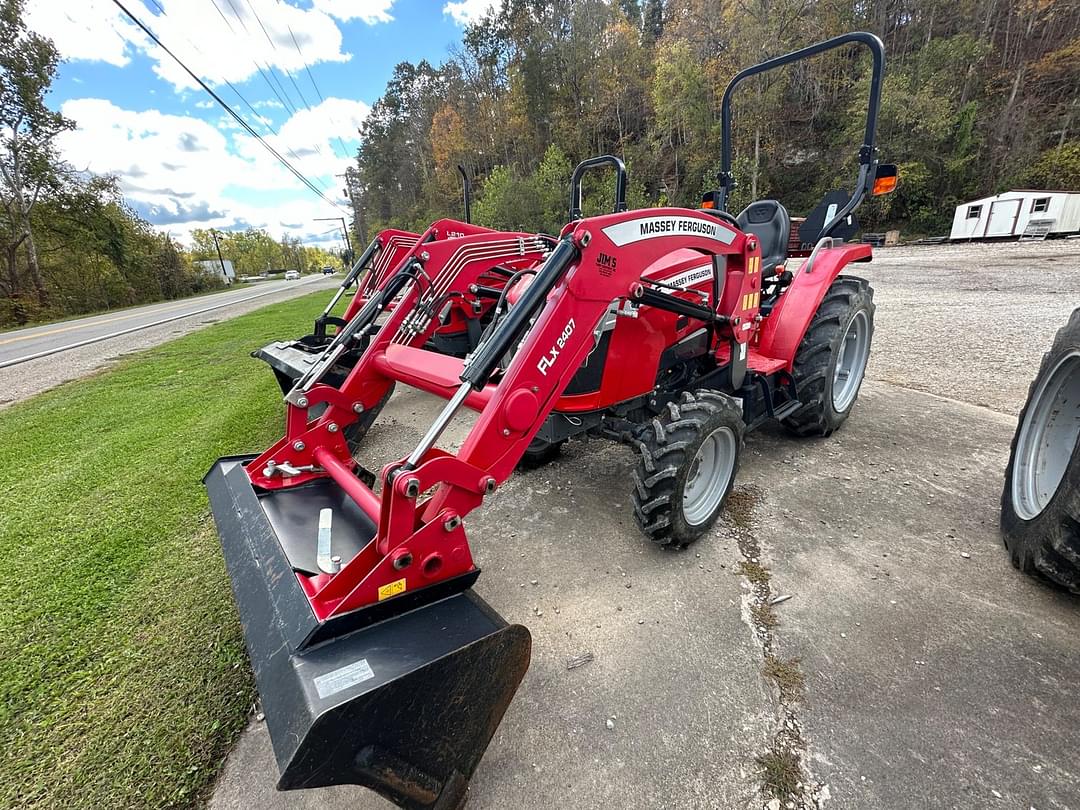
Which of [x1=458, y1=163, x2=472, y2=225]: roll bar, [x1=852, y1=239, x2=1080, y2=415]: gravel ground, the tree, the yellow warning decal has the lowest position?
[x1=852, y1=239, x2=1080, y2=415]: gravel ground

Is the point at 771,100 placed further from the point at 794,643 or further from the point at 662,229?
the point at 794,643

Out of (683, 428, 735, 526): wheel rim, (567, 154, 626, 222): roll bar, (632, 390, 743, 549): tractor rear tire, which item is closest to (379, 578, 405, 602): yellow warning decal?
(632, 390, 743, 549): tractor rear tire

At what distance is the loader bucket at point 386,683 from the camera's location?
1.22 meters

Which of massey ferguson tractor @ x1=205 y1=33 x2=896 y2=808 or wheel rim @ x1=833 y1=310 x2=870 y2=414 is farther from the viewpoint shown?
wheel rim @ x1=833 y1=310 x2=870 y2=414

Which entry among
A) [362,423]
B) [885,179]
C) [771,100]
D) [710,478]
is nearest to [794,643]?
[710,478]

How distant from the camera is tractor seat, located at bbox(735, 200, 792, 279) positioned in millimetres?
3874

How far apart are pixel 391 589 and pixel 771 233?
3.85 metres

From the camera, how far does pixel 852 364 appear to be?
4152 millimetres

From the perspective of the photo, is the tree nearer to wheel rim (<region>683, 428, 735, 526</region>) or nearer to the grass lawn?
the grass lawn

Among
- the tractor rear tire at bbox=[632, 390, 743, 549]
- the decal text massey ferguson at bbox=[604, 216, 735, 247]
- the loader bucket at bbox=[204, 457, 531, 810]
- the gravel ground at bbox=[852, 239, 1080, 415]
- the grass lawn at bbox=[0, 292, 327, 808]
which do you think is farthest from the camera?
the gravel ground at bbox=[852, 239, 1080, 415]

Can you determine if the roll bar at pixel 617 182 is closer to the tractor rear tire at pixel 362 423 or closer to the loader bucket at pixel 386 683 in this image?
the tractor rear tire at pixel 362 423

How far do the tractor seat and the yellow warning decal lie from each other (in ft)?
11.5

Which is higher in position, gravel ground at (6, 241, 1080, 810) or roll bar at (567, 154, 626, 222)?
roll bar at (567, 154, 626, 222)

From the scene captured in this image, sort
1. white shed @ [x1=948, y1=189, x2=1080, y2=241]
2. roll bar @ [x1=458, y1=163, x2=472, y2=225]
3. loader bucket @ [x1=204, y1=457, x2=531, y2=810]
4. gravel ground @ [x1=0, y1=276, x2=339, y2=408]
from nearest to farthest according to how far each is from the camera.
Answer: loader bucket @ [x1=204, y1=457, x2=531, y2=810] < gravel ground @ [x1=0, y1=276, x2=339, y2=408] < roll bar @ [x1=458, y1=163, x2=472, y2=225] < white shed @ [x1=948, y1=189, x2=1080, y2=241]
